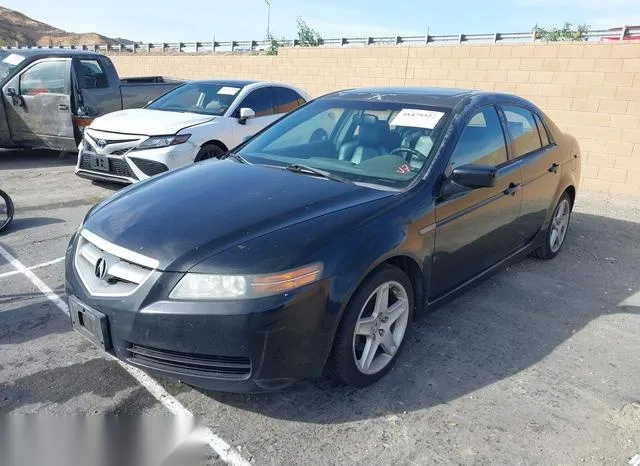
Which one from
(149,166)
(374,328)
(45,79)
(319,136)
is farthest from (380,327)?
(45,79)

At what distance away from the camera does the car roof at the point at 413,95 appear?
387cm

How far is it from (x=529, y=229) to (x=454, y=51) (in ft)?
21.5

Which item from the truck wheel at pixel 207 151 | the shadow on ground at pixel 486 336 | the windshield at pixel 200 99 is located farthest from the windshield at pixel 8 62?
the shadow on ground at pixel 486 336

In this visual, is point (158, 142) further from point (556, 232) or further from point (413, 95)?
point (556, 232)

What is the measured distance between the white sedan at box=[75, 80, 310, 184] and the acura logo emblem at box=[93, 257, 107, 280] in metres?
3.91

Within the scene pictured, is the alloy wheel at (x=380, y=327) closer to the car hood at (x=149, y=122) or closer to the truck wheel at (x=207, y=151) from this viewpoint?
the truck wheel at (x=207, y=151)

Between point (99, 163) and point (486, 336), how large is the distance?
519cm

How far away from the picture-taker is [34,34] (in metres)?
69.2

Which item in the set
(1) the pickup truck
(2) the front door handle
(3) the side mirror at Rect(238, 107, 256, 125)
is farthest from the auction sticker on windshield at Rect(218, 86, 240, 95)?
(2) the front door handle

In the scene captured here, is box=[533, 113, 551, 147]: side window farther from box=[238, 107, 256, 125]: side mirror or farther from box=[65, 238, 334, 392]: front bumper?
box=[238, 107, 256, 125]: side mirror

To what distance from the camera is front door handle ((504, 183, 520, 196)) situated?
4047 millimetres

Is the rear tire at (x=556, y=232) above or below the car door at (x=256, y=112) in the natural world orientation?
below

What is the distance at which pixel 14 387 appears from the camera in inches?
114

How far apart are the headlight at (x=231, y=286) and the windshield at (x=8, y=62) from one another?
8258 mm
